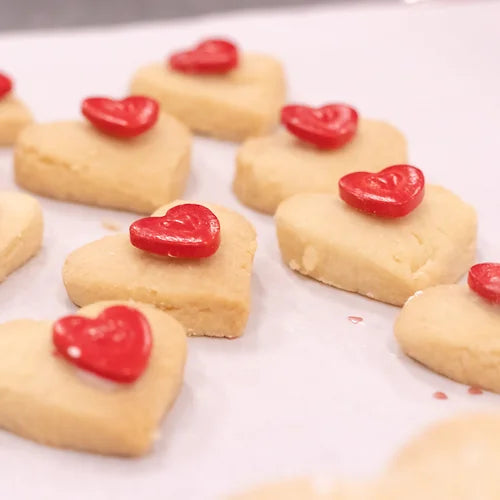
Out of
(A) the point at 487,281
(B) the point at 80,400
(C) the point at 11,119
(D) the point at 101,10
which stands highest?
(A) the point at 487,281

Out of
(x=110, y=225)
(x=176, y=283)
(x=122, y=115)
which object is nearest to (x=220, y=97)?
(x=122, y=115)

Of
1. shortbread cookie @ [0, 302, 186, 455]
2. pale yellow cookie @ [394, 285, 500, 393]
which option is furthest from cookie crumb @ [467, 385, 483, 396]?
shortbread cookie @ [0, 302, 186, 455]

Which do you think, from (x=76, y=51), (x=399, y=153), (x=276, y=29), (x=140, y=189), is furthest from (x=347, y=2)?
(x=140, y=189)

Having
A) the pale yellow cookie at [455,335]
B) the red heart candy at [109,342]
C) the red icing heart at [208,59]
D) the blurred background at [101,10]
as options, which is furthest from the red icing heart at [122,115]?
the blurred background at [101,10]

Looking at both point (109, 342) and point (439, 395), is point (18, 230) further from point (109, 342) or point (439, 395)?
point (439, 395)

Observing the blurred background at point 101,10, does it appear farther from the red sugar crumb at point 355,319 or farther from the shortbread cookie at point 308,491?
the shortbread cookie at point 308,491

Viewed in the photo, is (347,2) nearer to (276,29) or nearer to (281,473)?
(276,29)

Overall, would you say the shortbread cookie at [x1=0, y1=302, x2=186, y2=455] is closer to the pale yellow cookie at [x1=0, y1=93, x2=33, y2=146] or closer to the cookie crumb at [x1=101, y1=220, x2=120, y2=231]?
the cookie crumb at [x1=101, y1=220, x2=120, y2=231]

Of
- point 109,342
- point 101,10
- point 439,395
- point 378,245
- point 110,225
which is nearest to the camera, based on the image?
point 109,342
